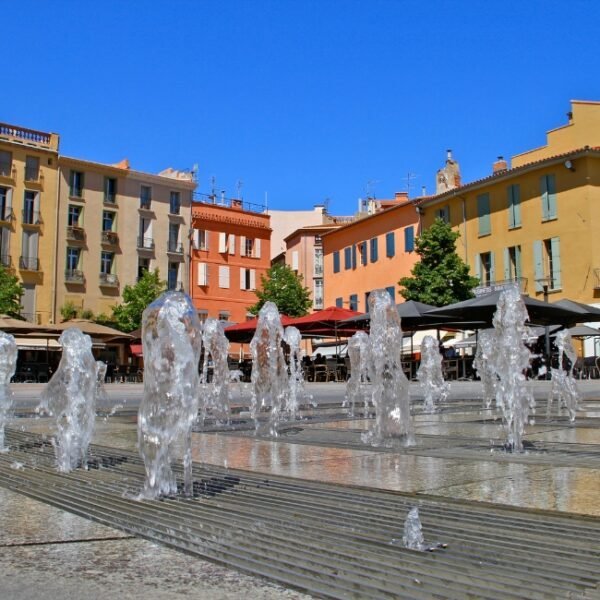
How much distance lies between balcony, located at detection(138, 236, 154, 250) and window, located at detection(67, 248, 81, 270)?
417 centimetres

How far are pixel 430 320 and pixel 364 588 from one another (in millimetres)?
14305

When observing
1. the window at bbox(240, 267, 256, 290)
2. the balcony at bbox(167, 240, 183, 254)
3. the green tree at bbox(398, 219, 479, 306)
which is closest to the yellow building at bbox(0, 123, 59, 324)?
the balcony at bbox(167, 240, 183, 254)

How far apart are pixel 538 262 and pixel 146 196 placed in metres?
24.5

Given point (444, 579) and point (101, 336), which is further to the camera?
point (101, 336)

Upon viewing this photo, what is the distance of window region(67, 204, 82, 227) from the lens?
132 feet

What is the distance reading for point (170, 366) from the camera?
367 cm

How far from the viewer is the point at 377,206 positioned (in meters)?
47.5

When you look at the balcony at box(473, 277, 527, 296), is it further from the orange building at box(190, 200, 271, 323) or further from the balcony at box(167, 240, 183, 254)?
the balcony at box(167, 240, 183, 254)

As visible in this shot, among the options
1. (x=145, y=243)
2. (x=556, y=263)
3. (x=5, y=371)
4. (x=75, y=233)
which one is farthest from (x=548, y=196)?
(x=5, y=371)

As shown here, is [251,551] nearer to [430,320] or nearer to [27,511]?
[27,511]

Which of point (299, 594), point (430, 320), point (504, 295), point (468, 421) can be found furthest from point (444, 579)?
point (430, 320)

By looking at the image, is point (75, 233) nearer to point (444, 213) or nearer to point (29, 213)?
point (29, 213)

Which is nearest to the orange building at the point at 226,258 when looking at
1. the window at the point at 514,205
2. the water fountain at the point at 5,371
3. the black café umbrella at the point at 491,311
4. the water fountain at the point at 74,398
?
the window at the point at 514,205

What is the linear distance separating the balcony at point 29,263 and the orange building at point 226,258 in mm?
10103
